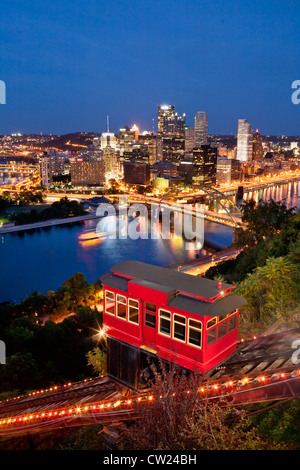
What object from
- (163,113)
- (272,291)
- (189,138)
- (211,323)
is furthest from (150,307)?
(163,113)

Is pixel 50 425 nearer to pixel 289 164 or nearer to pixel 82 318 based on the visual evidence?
pixel 82 318

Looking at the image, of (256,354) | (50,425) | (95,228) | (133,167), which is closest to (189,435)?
(256,354)

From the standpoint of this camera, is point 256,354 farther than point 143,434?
Yes

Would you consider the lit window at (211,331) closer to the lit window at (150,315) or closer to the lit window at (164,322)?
the lit window at (164,322)

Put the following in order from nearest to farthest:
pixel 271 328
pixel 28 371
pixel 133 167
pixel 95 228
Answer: pixel 271 328
pixel 28 371
pixel 95 228
pixel 133 167

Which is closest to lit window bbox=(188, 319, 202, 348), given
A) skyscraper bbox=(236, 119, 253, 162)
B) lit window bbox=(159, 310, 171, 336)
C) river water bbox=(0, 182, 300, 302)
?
lit window bbox=(159, 310, 171, 336)

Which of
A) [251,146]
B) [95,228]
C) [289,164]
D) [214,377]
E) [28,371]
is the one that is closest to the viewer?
[214,377]
